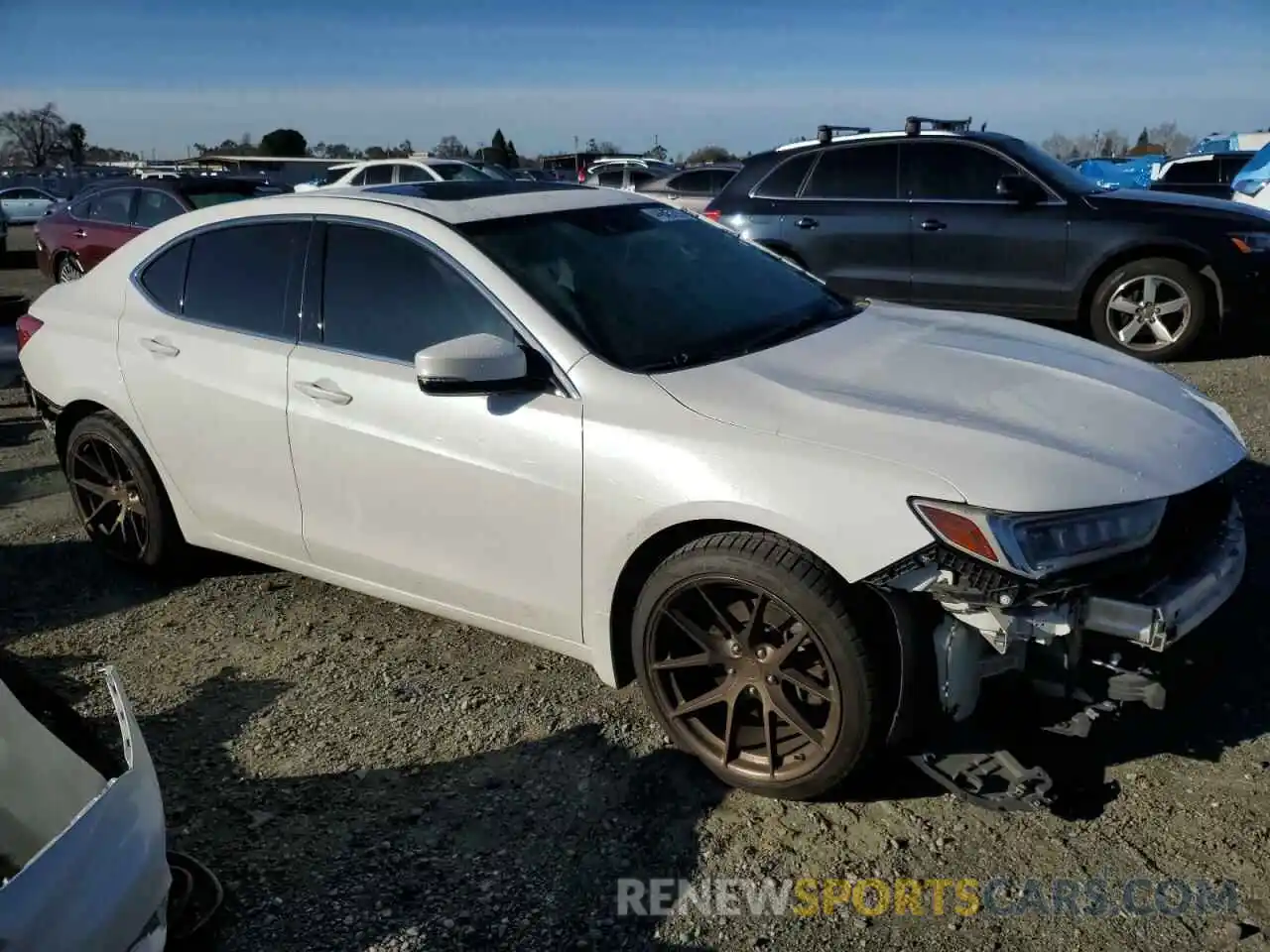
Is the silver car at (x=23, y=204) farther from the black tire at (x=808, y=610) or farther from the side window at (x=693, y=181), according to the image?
the black tire at (x=808, y=610)

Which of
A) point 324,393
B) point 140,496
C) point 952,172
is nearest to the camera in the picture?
point 324,393

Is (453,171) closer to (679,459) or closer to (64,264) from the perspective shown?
(64,264)

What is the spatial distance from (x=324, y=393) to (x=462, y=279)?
622 mm

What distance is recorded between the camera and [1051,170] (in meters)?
8.22

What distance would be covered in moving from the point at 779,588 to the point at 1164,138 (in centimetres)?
7869

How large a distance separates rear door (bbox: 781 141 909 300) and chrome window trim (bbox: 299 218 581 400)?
5637 millimetres

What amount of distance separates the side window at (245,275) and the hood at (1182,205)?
6.23m

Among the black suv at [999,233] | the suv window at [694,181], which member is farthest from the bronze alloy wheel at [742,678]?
the suv window at [694,181]

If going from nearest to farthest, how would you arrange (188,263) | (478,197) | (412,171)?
(478,197) → (188,263) → (412,171)

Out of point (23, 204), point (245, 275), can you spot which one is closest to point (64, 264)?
point (245, 275)

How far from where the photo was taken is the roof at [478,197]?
367 centimetres

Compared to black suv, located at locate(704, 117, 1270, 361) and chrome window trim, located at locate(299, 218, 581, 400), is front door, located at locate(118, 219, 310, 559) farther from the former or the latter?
black suv, located at locate(704, 117, 1270, 361)

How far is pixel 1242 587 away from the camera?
3.98m

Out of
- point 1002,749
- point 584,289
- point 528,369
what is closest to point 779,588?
point 1002,749
